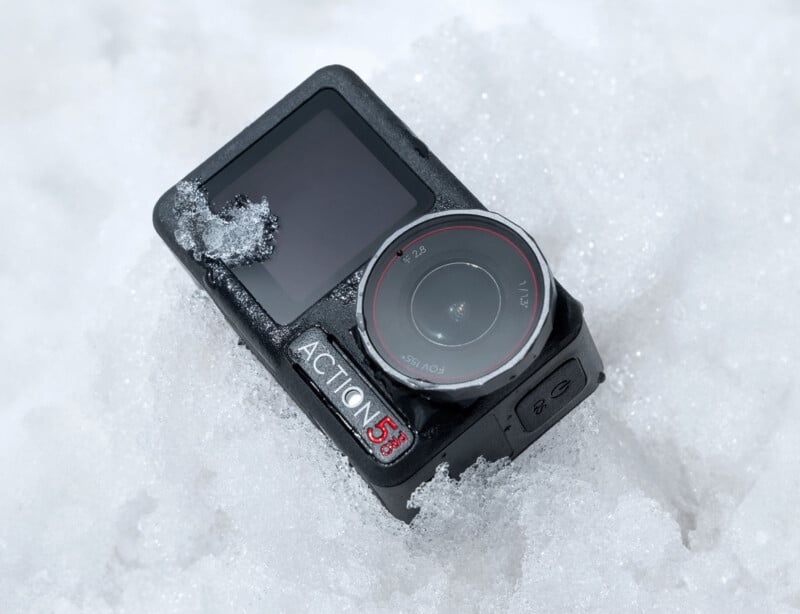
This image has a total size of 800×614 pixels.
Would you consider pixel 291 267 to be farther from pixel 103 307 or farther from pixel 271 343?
pixel 103 307

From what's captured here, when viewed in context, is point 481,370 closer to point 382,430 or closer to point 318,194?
point 382,430

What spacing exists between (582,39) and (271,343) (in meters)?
0.48

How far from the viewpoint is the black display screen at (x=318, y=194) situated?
Result: 1.05m

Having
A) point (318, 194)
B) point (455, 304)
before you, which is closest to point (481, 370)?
point (455, 304)

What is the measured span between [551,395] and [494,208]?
245 millimetres

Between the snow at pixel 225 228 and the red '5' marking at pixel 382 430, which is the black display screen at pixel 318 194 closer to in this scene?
the snow at pixel 225 228

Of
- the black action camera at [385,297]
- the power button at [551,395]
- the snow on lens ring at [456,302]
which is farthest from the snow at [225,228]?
the power button at [551,395]

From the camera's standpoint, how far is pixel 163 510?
117cm

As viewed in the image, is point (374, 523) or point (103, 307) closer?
point (374, 523)

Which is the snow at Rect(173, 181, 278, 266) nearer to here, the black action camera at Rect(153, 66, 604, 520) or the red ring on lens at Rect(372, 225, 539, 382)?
the black action camera at Rect(153, 66, 604, 520)

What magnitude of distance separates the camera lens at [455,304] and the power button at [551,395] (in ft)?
0.23

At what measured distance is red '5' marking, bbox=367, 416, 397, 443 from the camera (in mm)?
979

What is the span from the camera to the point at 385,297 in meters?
0.99

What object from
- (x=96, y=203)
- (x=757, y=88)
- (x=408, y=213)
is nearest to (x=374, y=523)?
(x=408, y=213)
